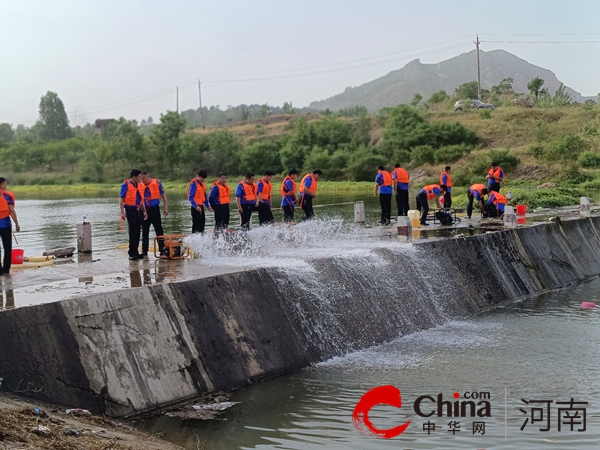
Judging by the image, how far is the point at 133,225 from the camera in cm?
1380

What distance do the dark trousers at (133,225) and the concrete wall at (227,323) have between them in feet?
11.1

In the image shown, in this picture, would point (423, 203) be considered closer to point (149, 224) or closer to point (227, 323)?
point (149, 224)

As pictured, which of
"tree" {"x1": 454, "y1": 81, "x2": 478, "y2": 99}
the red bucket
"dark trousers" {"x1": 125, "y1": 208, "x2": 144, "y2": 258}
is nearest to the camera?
the red bucket

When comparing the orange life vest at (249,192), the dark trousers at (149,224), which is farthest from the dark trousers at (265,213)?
the dark trousers at (149,224)

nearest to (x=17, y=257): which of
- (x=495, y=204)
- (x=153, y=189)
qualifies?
(x=153, y=189)

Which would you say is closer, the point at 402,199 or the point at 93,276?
the point at 93,276

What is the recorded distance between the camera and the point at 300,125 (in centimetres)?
7712

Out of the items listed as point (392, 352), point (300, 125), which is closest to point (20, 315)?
point (392, 352)

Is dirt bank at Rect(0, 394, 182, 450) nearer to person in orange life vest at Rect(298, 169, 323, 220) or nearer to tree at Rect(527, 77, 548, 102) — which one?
person in orange life vest at Rect(298, 169, 323, 220)

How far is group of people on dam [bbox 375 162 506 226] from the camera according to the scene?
20.3 m

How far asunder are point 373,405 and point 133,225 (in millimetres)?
6774

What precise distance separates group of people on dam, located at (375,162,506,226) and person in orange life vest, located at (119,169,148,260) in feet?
28.1

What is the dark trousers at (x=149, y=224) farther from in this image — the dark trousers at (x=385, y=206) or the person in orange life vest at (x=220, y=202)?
the dark trousers at (x=385, y=206)

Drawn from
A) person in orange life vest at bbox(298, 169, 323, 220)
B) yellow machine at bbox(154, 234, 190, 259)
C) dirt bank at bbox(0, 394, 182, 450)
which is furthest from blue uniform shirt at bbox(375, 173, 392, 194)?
dirt bank at bbox(0, 394, 182, 450)
